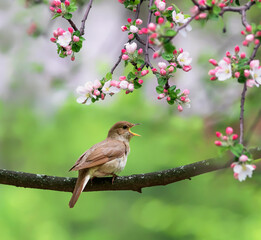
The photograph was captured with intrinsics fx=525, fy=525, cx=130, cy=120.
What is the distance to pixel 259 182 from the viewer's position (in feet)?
18.5

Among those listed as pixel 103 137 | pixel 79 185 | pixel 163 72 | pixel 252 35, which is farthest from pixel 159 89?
pixel 103 137

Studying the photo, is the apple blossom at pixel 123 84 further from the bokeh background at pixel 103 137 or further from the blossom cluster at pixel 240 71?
the bokeh background at pixel 103 137

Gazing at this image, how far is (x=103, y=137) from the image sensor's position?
874cm

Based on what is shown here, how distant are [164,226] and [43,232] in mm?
2052

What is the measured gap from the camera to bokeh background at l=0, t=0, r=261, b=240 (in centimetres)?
729

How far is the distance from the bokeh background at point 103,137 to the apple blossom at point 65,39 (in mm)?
3049

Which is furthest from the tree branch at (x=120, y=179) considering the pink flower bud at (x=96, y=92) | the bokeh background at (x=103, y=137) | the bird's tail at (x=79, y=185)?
the bokeh background at (x=103, y=137)

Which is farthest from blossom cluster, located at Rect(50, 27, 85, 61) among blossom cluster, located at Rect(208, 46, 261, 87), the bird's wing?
the bird's wing

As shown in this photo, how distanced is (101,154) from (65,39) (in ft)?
6.45

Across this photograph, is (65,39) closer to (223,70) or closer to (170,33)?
(170,33)

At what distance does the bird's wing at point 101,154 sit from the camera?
500 cm

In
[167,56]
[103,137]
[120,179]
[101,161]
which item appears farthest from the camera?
[103,137]

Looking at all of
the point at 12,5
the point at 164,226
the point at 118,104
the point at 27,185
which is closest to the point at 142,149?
the point at 118,104

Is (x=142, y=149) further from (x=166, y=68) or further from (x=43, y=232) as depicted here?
(x=166, y=68)
